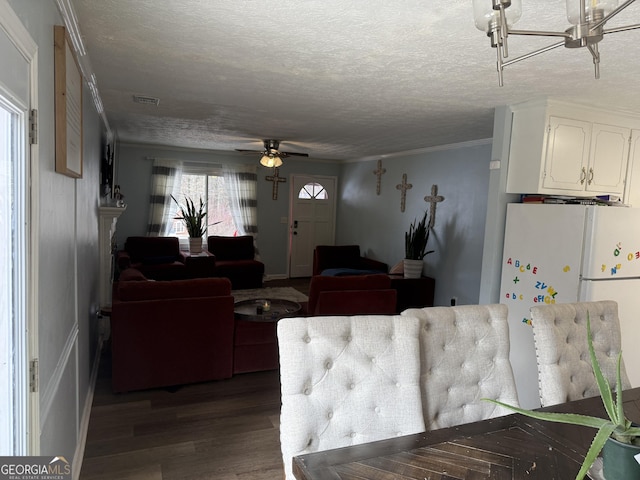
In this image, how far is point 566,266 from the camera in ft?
9.12

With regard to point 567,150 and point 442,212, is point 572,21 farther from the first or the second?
point 442,212

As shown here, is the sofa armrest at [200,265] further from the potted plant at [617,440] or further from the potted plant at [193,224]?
the potted plant at [617,440]

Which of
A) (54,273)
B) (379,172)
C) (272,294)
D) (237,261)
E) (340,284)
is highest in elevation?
(379,172)

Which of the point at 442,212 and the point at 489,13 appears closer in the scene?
the point at 489,13

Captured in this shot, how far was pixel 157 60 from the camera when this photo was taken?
2.42 m

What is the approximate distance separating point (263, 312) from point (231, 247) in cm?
344

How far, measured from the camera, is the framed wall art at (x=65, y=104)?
5.11 ft

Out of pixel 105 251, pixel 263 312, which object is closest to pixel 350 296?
pixel 263 312

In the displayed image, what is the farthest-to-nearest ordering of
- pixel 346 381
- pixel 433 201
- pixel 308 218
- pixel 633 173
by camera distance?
1. pixel 308 218
2. pixel 433 201
3. pixel 633 173
4. pixel 346 381

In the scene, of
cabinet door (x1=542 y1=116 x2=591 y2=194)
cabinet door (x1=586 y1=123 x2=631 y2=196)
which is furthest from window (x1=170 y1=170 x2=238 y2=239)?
cabinet door (x1=586 y1=123 x2=631 y2=196)

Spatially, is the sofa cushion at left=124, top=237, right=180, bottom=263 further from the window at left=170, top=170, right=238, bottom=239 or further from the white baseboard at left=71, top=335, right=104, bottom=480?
the white baseboard at left=71, top=335, right=104, bottom=480

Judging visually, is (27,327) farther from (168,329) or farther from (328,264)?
(328,264)

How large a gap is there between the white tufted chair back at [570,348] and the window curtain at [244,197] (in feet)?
19.4

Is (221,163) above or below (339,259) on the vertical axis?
above
